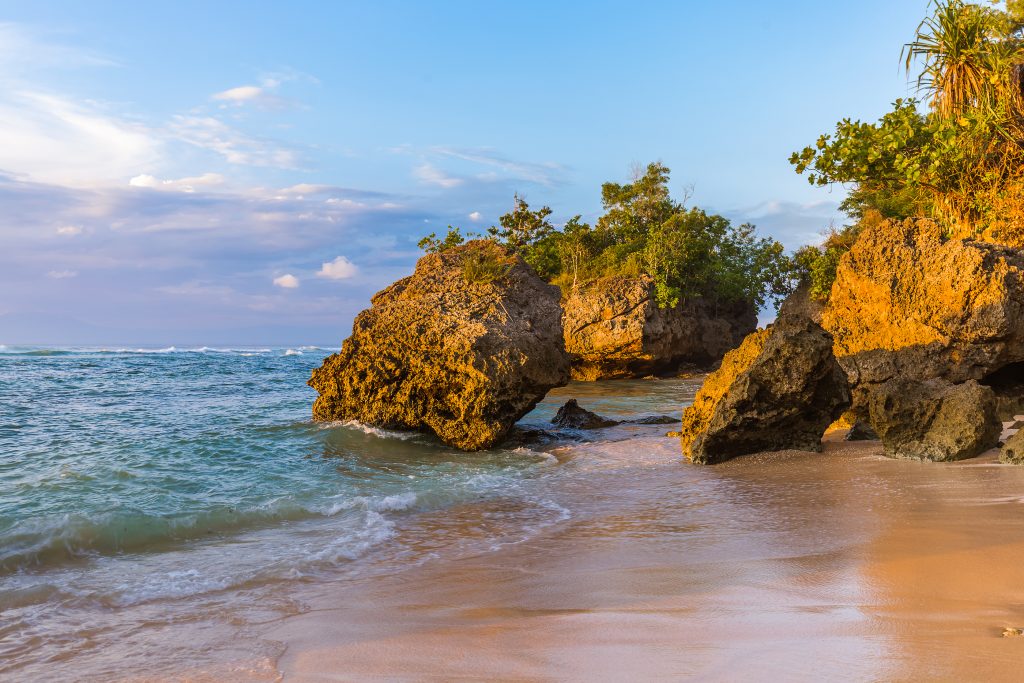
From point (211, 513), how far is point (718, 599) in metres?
5.30

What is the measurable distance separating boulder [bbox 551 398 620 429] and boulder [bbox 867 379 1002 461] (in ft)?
19.4

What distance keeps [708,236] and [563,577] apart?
3513 centimetres

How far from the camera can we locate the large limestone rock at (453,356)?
11414mm

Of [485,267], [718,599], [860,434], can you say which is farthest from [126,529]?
[860,434]

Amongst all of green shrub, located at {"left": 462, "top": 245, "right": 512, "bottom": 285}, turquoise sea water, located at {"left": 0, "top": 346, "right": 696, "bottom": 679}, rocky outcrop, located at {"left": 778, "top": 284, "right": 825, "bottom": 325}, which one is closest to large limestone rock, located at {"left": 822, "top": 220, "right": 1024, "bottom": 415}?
turquoise sea water, located at {"left": 0, "top": 346, "right": 696, "bottom": 679}

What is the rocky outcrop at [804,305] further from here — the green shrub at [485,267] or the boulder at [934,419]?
the boulder at [934,419]

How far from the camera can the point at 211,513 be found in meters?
7.14

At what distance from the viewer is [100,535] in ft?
20.9

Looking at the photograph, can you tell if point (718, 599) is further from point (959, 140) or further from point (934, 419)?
point (959, 140)

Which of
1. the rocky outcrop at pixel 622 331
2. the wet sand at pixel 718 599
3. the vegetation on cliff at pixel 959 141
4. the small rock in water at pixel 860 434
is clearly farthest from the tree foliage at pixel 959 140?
the rocky outcrop at pixel 622 331

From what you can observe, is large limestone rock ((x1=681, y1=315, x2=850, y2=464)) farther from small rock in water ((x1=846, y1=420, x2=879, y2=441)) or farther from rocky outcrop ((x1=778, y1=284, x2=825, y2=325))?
rocky outcrop ((x1=778, y1=284, x2=825, y2=325))

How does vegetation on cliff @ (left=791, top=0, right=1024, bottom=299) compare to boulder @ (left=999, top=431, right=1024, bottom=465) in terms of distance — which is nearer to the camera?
boulder @ (left=999, top=431, right=1024, bottom=465)

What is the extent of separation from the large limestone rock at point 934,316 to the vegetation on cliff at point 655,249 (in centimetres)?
1962

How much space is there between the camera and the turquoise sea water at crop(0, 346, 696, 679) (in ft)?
15.0
